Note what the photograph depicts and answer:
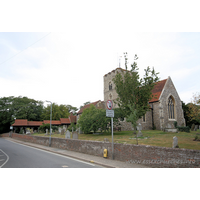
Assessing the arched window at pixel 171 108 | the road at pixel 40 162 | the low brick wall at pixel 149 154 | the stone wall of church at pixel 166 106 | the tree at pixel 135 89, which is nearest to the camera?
the low brick wall at pixel 149 154

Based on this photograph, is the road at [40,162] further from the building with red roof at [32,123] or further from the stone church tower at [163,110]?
the building with red roof at [32,123]

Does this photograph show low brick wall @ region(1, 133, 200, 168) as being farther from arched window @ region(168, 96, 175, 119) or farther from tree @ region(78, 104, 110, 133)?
arched window @ region(168, 96, 175, 119)

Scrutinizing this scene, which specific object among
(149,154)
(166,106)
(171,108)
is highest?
(166,106)

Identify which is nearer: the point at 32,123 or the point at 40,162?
the point at 40,162

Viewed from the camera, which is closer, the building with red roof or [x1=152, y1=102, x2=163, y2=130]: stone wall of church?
[x1=152, y1=102, x2=163, y2=130]: stone wall of church

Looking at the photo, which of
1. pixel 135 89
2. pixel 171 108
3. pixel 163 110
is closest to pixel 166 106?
pixel 163 110

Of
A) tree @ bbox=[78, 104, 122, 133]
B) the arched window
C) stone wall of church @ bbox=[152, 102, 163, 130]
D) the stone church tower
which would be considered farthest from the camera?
the arched window

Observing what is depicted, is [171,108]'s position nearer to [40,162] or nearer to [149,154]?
[149,154]

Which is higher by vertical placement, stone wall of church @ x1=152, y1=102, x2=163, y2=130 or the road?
stone wall of church @ x1=152, y1=102, x2=163, y2=130

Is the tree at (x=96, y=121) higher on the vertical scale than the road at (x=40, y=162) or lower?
higher

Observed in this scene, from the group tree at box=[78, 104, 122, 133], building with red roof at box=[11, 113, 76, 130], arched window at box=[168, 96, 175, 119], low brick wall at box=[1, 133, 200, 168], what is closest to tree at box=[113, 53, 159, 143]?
tree at box=[78, 104, 122, 133]

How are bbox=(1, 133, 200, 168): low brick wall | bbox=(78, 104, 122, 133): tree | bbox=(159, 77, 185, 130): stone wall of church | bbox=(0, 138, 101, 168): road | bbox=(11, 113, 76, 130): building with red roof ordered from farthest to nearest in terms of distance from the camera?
1. bbox=(11, 113, 76, 130): building with red roof
2. bbox=(159, 77, 185, 130): stone wall of church
3. bbox=(78, 104, 122, 133): tree
4. bbox=(0, 138, 101, 168): road
5. bbox=(1, 133, 200, 168): low brick wall

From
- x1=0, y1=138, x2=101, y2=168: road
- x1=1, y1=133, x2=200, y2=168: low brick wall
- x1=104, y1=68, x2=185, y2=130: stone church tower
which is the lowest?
x1=0, y1=138, x2=101, y2=168: road

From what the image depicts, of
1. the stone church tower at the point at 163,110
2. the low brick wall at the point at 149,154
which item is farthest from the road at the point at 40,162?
the stone church tower at the point at 163,110
